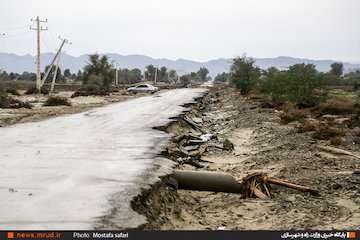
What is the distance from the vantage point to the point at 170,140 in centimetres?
1180

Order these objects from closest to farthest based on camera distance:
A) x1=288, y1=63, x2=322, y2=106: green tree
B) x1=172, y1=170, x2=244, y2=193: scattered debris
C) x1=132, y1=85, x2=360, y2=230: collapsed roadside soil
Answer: x1=132, y1=85, x2=360, y2=230: collapsed roadside soil
x1=172, y1=170, x2=244, y2=193: scattered debris
x1=288, y1=63, x2=322, y2=106: green tree

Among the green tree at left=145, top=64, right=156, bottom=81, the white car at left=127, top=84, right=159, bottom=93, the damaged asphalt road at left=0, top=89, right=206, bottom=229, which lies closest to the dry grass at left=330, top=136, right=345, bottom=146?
the damaged asphalt road at left=0, top=89, right=206, bottom=229

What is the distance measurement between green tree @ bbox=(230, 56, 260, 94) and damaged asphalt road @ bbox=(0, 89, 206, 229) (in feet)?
103

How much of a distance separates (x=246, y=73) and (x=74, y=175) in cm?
3792

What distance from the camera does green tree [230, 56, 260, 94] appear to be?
4322cm

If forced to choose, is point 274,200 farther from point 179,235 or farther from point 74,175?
point 74,175

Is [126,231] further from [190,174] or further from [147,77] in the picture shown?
[147,77]

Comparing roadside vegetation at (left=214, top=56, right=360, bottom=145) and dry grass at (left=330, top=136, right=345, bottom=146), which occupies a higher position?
roadside vegetation at (left=214, top=56, right=360, bottom=145)

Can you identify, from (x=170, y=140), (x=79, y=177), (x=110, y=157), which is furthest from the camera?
(x=170, y=140)

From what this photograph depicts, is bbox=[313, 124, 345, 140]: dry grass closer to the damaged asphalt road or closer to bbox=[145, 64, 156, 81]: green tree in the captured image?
the damaged asphalt road

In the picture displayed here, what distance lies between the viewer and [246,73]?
43438mm

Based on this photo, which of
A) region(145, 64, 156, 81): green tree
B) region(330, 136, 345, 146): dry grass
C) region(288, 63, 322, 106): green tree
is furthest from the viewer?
region(145, 64, 156, 81): green tree

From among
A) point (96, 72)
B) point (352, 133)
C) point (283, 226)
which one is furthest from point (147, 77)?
point (283, 226)

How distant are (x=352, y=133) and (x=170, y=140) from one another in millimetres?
7273
